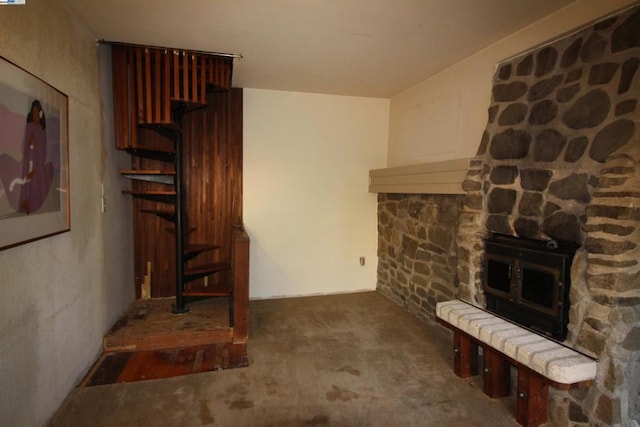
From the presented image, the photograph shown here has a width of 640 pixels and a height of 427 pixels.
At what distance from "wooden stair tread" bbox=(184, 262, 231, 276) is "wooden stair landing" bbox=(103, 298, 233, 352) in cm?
36

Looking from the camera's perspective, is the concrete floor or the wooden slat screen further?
the wooden slat screen

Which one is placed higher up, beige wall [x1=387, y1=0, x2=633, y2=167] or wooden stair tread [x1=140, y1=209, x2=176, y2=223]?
beige wall [x1=387, y1=0, x2=633, y2=167]

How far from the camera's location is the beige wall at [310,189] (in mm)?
4020

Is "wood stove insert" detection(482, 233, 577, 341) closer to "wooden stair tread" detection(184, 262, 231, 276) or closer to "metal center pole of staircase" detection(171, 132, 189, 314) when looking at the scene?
"wooden stair tread" detection(184, 262, 231, 276)

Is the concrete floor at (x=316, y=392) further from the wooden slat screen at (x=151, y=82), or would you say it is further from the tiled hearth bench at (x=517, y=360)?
the wooden slat screen at (x=151, y=82)

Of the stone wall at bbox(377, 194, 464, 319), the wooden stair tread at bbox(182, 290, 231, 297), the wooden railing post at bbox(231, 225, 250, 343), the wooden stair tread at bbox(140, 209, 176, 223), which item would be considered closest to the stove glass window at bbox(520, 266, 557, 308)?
the stone wall at bbox(377, 194, 464, 319)

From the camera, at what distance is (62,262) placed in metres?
2.06

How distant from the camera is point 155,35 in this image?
2596 mm

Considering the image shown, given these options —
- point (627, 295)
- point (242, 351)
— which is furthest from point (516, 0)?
point (242, 351)

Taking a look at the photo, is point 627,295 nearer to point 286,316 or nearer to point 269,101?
point 286,316

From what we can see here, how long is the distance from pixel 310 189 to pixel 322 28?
210 cm

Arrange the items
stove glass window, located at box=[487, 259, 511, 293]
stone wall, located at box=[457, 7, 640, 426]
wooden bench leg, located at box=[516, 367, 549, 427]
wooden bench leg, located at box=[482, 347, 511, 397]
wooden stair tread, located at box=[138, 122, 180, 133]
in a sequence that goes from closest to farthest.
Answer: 1. stone wall, located at box=[457, 7, 640, 426]
2. wooden bench leg, located at box=[516, 367, 549, 427]
3. wooden bench leg, located at box=[482, 347, 511, 397]
4. stove glass window, located at box=[487, 259, 511, 293]
5. wooden stair tread, located at box=[138, 122, 180, 133]

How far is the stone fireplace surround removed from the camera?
1.70 meters

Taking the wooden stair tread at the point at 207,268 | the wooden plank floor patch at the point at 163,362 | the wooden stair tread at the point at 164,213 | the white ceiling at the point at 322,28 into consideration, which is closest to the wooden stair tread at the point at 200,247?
the wooden stair tread at the point at 207,268
